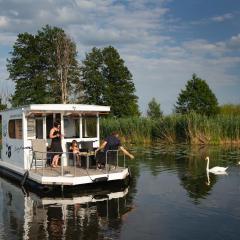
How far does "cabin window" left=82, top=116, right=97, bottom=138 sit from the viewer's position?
19484 millimetres

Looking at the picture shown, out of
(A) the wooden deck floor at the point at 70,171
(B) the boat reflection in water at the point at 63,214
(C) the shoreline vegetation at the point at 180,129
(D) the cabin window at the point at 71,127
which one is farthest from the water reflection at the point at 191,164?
(D) the cabin window at the point at 71,127

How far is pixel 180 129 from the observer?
38281 mm

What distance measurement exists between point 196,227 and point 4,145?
1264 cm

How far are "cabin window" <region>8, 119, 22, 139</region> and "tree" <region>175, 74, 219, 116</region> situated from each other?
32.0 meters

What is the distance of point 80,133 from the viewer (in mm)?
19094

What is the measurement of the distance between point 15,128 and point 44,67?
35.8 m

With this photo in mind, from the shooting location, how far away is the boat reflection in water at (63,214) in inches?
433

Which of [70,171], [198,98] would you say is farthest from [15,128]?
[198,98]

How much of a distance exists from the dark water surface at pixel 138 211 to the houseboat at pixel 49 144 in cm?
55

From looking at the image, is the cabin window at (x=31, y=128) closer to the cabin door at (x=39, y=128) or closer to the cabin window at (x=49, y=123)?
the cabin door at (x=39, y=128)

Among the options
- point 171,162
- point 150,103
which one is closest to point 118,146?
point 171,162

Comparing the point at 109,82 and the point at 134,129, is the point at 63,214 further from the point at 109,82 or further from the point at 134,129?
the point at 109,82

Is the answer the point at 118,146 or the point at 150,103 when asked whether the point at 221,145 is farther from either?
the point at 150,103

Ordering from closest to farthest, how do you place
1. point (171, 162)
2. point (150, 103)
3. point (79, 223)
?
point (79, 223)
point (171, 162)
point (150, 103)
